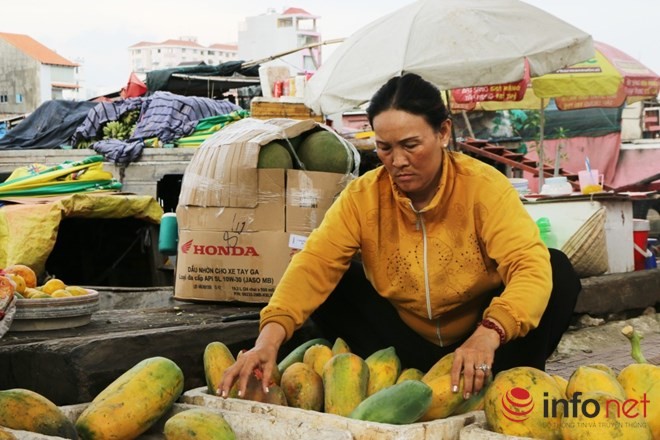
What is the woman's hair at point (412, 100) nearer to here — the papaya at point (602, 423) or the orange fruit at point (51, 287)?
the papaya at point (602, 423)

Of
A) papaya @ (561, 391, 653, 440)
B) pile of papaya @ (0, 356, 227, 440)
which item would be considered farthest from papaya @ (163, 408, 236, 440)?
papaya @ (561, 391, 653, 440)

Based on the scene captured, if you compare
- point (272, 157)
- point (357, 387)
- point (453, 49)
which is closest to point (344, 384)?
point (357, 387)

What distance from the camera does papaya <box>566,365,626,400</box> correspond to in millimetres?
2391

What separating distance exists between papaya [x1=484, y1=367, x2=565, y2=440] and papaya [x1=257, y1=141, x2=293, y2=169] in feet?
7.80

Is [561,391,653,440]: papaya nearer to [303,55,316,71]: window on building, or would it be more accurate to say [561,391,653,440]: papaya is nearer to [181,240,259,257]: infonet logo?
[181,240,259,257]: infonet logo

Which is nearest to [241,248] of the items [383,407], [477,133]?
[383,407]

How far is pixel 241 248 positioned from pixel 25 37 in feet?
225

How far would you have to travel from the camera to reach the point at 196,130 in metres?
12.0

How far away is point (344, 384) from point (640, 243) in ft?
17.2

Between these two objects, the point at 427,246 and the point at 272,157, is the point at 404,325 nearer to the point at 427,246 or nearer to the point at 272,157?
the point at 427,246

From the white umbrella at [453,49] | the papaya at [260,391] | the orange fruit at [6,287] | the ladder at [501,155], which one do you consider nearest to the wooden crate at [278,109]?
the white umbrella at [453,49]

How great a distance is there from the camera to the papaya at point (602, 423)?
217cm

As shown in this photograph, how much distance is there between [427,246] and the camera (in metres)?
3.06

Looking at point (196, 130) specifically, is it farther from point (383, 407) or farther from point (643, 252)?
point (383, 407)
